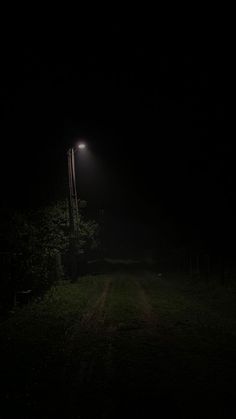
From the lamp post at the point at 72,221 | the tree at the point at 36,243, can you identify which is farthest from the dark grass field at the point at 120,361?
the lamp post at the point at 72,221

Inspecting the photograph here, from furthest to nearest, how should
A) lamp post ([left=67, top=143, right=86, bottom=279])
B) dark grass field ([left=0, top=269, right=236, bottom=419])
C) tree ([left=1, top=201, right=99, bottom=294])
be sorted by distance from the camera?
1. lamp post ([left=67, top=143, right=86, bottom=279])
2. tree ([left=1, top=201, right=99, bottom=294])
3. dark grass field ([left=0, top=269, right=236, bottom=419])

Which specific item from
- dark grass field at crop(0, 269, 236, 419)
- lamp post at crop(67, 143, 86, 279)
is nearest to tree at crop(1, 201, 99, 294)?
lamp post at crop(67, 143, 86, 279)

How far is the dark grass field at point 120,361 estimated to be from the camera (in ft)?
23.1

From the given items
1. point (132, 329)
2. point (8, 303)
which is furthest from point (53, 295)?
point (132, 329)

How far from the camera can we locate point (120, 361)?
959 centimetres

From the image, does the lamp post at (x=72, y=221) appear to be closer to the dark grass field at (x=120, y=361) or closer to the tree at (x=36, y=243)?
the tree at (x=36, y=243)

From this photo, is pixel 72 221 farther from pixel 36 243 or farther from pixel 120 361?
pixel 120 361

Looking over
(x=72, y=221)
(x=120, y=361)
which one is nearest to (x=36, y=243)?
(x=72, y=221)

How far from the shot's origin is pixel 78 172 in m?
42.0

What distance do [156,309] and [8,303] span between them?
6708 millimetres

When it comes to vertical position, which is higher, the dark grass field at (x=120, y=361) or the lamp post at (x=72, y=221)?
the lamp post at (x=72, y=221)

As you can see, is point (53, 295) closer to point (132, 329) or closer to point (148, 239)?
point (132, 329)

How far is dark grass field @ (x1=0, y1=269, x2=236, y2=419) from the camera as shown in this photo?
7.03m

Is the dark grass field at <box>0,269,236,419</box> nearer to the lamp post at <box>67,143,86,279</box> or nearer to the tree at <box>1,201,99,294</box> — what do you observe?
the tree at <box>1,201,99,294</box>
